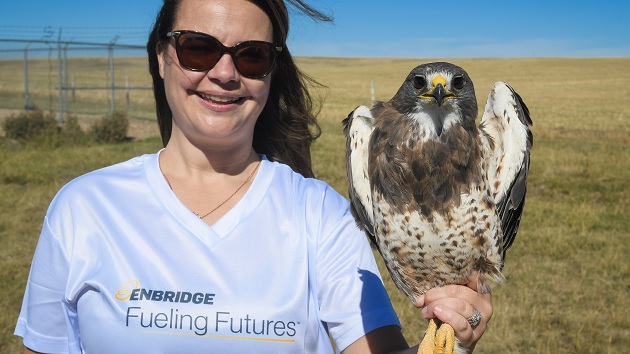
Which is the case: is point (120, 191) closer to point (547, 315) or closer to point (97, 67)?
point (547, 315)

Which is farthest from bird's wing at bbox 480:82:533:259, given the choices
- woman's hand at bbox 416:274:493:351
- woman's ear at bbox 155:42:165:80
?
woman's ear at bbox 155:42:165:80

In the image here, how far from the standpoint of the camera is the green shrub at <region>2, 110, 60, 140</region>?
1772 centimetres

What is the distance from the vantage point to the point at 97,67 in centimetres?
6091

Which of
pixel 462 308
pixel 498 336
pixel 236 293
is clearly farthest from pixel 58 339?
pixel 498 336

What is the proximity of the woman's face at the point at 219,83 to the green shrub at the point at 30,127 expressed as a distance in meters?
16.6

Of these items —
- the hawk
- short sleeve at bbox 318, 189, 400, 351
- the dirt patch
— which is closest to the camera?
short sleeve at bbox 318, 189, 400, 351

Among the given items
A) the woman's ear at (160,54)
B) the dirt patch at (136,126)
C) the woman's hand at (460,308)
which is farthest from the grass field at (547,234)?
the dirt patch at (136,126)

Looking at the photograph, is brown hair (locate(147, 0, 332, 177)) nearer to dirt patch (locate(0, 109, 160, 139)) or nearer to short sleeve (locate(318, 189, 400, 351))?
short sleeve (locate(318, 189, 400, 351))

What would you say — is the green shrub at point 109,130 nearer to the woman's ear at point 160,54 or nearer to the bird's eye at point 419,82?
the woman's ear at point 160,54

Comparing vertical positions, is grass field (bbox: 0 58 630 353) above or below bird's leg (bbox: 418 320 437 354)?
below

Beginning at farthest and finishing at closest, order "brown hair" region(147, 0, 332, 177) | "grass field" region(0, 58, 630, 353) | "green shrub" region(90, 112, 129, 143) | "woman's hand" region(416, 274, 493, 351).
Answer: "green shrub" region(90, 112, 129, 143), "grass field" region(0, 58, 630, 353), "brown hair" region(147, 0, 332, 177), "woman's hand" region(416, 274, 493, 351)

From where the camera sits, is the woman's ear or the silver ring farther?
the woman's ear

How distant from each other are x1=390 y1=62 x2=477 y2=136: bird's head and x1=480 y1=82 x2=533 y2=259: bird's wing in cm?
10

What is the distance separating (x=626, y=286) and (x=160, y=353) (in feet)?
21.2
